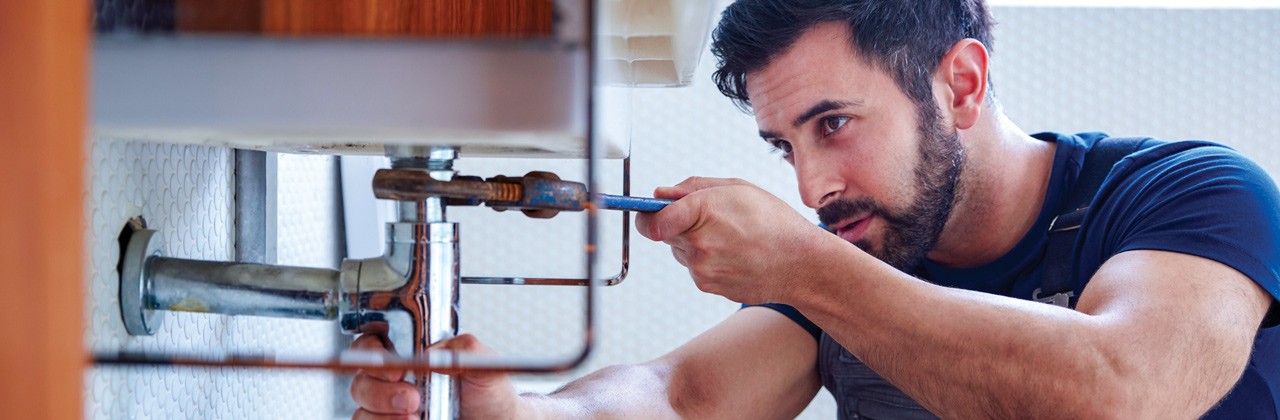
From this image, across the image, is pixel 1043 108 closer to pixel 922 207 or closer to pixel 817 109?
pixel 922 207

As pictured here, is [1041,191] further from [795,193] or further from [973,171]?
[795,193]

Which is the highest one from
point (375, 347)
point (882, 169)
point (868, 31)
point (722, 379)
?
point (868, 31)

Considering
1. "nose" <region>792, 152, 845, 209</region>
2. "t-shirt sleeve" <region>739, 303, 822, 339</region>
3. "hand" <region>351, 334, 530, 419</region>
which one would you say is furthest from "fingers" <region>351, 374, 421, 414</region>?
"t-shirt sleeve" <region>739, 303, 822, 339</region>

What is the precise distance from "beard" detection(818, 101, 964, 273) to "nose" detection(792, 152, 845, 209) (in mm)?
17

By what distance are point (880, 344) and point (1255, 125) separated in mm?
872

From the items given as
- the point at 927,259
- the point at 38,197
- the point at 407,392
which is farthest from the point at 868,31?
the point at 38,197

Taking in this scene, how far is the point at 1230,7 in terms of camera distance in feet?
4.05

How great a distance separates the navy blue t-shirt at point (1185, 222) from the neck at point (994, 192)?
32mm

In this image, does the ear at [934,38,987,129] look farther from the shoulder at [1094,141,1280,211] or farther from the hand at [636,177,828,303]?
the hand at [636,177,828,303]

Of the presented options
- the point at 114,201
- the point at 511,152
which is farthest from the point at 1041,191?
the point at 114,201

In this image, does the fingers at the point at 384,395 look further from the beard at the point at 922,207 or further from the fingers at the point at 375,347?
the beard at the point at 922,207

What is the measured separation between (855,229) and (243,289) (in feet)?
2.03

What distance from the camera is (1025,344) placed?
68 cm

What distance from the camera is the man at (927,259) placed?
0.67 metres
